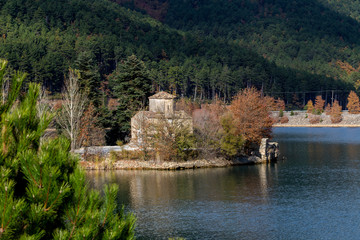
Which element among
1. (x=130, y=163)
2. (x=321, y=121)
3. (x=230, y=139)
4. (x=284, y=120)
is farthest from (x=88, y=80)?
(x=321, y=121)

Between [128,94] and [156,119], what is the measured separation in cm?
816

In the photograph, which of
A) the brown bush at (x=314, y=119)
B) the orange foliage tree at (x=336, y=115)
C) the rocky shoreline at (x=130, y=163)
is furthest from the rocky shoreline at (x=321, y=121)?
the rocky shoreline at (x=130, y=163)

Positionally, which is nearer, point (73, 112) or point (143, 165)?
point (73, 112)

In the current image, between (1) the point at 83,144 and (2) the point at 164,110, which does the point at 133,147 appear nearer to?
(1) the point at 83,144

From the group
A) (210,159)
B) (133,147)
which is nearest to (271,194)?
(210,159)

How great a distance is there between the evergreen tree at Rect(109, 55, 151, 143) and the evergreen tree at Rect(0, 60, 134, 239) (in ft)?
158

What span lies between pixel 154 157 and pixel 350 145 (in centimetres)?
3177

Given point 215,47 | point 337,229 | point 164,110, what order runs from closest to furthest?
point 337,229 < point 164,110 < point 215,47

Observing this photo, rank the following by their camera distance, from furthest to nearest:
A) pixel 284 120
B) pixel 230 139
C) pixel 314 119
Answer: pixel 284 120 → pixel 314 119 → pixel 230 139

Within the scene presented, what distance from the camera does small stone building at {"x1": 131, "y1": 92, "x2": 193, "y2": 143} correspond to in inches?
2005

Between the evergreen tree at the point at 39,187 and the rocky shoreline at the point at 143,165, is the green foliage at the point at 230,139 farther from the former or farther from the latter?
the evergreen tree at the point at 39,187

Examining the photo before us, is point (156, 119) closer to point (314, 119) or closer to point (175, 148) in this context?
point (175, 148)

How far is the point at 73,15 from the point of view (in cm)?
15062

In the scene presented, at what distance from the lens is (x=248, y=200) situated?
37031mm
